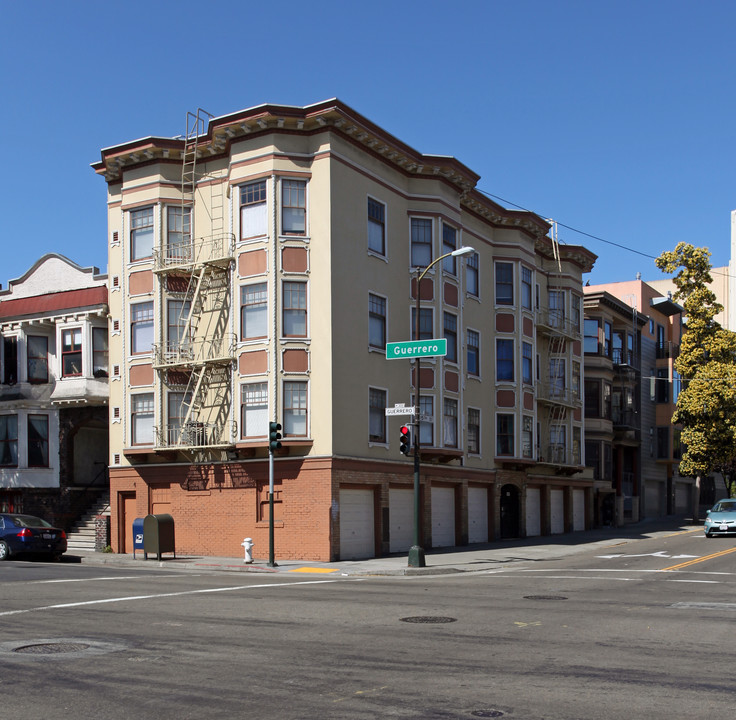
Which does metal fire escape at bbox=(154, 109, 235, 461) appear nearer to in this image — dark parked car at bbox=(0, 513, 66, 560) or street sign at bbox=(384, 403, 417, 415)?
dark parked car at bbox=(0, 513, 66, 560)

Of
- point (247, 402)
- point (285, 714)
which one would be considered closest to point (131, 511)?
point (247, 402)

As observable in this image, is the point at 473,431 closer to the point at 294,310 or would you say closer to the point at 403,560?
the point at 403,560

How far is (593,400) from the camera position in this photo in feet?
168

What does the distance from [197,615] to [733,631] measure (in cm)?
794

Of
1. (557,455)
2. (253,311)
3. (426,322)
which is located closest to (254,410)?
(253,311)

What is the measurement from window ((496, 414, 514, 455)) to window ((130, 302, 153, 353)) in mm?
15350

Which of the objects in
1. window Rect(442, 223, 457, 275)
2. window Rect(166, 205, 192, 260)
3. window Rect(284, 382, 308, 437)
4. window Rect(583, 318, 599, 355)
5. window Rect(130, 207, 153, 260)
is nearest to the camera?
window Rect(284, 382, 308, 437)

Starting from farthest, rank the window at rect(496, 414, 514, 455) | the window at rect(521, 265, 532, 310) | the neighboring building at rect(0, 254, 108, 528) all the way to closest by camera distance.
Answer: the window at rect(521, 265, 532, 310), the window at rect(496, 414, 514, 455), the neighboring building at rect(0, 254, 108, 528)

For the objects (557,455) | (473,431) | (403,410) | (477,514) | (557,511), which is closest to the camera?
(403,410)

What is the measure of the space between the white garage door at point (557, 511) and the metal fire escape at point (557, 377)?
1895mm

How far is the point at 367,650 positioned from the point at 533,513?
110 feet

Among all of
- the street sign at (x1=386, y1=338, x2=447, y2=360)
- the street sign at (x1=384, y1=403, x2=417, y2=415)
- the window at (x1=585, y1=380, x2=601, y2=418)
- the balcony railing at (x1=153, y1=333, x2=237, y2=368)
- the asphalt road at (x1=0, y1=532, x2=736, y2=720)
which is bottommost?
the asphalt road at (x1=0, y1=532, x2=736, y2=720)

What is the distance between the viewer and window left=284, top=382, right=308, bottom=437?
95.0 feet

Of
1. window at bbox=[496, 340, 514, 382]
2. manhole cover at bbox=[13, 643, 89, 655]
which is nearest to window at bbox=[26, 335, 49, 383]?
window at bbox=[496, 340, 514, 382]
